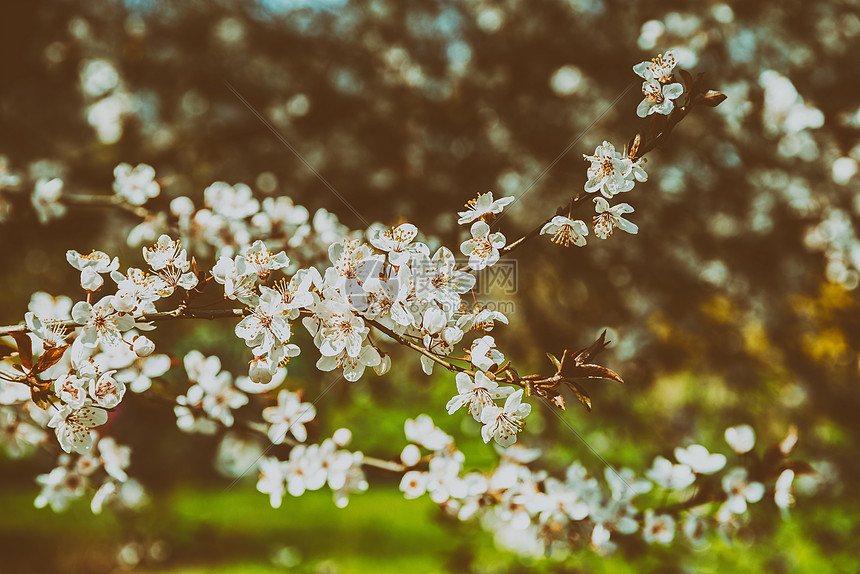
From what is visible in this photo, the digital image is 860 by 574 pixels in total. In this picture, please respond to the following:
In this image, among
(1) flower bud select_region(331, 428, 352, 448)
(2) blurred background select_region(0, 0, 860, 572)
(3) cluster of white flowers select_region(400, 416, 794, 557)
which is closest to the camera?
(3) cluster of white flowers select_region(400, 416, 794, 557)

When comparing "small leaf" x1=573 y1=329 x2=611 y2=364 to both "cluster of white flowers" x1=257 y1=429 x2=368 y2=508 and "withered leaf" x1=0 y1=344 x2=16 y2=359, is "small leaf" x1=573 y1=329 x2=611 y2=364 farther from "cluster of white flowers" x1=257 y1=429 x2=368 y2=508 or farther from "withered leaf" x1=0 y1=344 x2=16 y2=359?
"withered leaf" x1=0 y1=344 x2=16 y2=359

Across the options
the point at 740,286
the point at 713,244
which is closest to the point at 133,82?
the point at 713,244

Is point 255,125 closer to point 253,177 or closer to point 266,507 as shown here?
point 253,177

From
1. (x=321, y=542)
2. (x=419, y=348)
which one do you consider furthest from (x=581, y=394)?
(x=321, y=542)

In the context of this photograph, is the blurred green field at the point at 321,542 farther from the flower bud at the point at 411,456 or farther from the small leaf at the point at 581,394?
the small leaf at the point at 581,394

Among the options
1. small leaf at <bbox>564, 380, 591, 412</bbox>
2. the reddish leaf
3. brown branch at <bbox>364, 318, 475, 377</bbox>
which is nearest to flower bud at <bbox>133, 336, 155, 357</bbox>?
brown branch at <bbox>364, 318, 475, 377</bbox>

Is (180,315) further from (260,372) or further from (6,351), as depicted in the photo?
(6,351)
